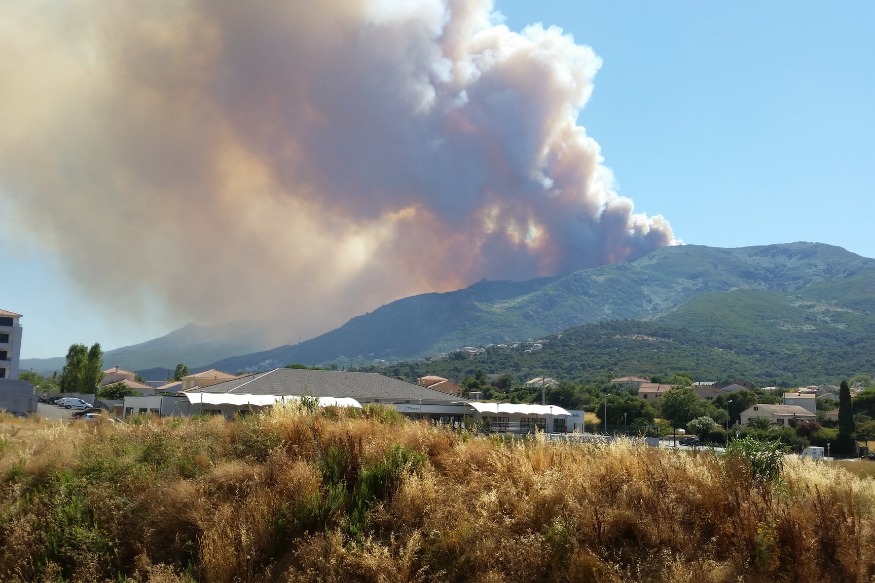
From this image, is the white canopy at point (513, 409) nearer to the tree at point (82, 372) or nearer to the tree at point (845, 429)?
the tree at point (845, 429)

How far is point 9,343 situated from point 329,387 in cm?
5750

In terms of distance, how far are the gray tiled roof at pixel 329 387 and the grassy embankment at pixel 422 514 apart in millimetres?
36976

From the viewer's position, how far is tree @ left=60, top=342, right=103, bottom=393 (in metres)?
87.2

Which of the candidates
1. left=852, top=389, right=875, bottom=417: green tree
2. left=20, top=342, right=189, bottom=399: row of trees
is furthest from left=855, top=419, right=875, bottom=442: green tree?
left=20, top=342, right=189, bottom=399: row of trees

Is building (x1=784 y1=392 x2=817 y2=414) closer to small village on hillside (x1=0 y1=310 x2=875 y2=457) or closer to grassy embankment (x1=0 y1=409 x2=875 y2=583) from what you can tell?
small village on hillside (x1=0 y1=310 x2=875 y2=457)

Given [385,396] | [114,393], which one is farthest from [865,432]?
[114,393]

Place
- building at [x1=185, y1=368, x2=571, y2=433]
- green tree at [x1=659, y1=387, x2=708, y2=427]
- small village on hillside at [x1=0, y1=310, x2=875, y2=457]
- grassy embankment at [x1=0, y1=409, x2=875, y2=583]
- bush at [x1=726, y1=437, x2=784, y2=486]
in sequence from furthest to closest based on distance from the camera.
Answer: green tree at [x1=659, y1=387, x2=708, y2=427] < building at [x1=185, y1=368, x2=571, y2=433] < small village on hillside at [x1=0, y1=310, x2=875, y2=457] < bush at [x1=726, y1=437, x2=784, y2=486] < grassy embankment at [x1=0, y1=409, x2=875, y2=583]

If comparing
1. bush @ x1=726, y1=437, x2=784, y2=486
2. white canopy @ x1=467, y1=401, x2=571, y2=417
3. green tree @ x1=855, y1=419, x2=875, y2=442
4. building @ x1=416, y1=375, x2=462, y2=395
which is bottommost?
green tree @ x1=855, y1=419, x2=875, y2=442

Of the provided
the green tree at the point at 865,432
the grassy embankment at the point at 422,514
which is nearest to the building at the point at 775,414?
the green tree at the point at 865,432

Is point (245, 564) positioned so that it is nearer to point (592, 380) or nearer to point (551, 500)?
point (551, 500)

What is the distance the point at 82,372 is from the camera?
8781cm

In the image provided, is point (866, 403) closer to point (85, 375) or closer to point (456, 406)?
point (456, 406)

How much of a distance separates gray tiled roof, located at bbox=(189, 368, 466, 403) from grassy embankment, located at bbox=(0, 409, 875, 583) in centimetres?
3698

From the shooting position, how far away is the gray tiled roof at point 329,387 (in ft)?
163
